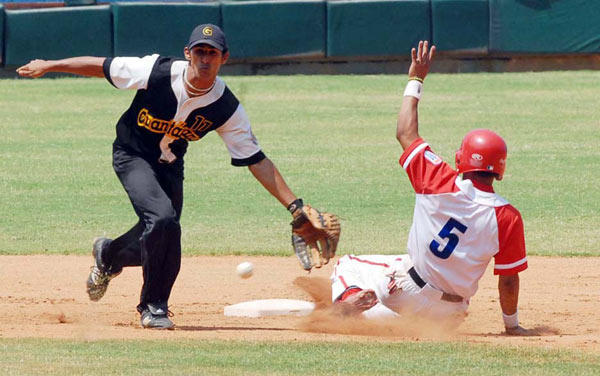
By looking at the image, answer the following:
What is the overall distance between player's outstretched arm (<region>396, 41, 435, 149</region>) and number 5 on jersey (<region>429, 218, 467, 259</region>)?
50 cm

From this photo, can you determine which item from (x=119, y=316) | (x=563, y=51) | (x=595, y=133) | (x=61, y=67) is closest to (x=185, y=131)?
(x=61, y=67)

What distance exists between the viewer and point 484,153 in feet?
18.9

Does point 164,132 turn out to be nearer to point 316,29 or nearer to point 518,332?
point 518,332

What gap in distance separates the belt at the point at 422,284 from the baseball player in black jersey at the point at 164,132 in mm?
793

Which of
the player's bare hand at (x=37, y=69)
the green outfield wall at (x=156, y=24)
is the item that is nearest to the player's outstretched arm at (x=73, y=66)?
the player's bare hand at (x=37, y=69)

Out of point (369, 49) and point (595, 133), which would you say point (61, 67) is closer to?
point (595, 133)

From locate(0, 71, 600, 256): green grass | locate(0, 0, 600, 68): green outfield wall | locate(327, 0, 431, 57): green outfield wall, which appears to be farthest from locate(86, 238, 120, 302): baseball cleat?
locate(327, 0, 431, 57): green outfield wall

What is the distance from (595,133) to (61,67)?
11.7 m

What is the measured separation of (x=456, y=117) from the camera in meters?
17.8

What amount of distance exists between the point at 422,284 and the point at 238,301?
6.61ft

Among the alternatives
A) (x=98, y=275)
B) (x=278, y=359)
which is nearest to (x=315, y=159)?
(x=98, y=275)

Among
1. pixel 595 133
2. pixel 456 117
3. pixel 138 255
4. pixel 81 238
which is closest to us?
pixel 138 255

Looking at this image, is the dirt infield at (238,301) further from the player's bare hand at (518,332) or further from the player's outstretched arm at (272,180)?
the player's outstretched arm at (272,180)

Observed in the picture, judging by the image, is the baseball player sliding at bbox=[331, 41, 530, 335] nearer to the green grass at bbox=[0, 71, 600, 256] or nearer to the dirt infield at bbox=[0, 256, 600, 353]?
the dirt infield at bbox=[0, 256, 600, 353]
